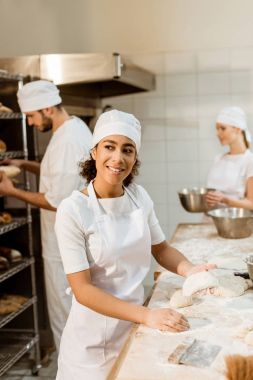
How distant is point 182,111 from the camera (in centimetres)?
383

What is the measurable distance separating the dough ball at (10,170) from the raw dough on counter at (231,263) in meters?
1.25

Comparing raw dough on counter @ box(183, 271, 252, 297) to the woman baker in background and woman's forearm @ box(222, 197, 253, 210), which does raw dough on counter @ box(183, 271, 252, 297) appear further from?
the woman baker in background

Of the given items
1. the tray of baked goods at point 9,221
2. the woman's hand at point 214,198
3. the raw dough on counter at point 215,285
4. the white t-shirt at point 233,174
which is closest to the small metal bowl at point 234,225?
the woman's hand at point 214,198

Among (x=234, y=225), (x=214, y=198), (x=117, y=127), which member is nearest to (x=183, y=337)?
(x=117, y=127)

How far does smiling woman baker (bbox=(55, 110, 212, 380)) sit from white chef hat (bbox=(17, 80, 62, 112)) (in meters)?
1.09

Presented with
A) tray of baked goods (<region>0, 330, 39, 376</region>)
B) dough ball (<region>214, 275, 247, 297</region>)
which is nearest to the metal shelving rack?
tray of baked goods (<region>0, 330, 39, 376</region>)

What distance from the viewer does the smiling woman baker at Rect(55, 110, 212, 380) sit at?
1444mm

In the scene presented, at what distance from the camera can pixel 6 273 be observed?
253cm

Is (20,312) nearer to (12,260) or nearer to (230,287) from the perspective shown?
(12,260)

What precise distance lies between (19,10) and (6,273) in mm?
2279

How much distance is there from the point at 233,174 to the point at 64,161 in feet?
3.40

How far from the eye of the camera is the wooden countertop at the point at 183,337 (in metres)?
1.07

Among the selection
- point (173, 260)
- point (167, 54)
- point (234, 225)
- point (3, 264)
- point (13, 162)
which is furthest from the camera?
point (167, 54)

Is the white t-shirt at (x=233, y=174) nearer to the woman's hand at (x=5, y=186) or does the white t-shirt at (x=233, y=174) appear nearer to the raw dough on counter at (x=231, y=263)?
the raw dough on counter at (x=231, y=263)
